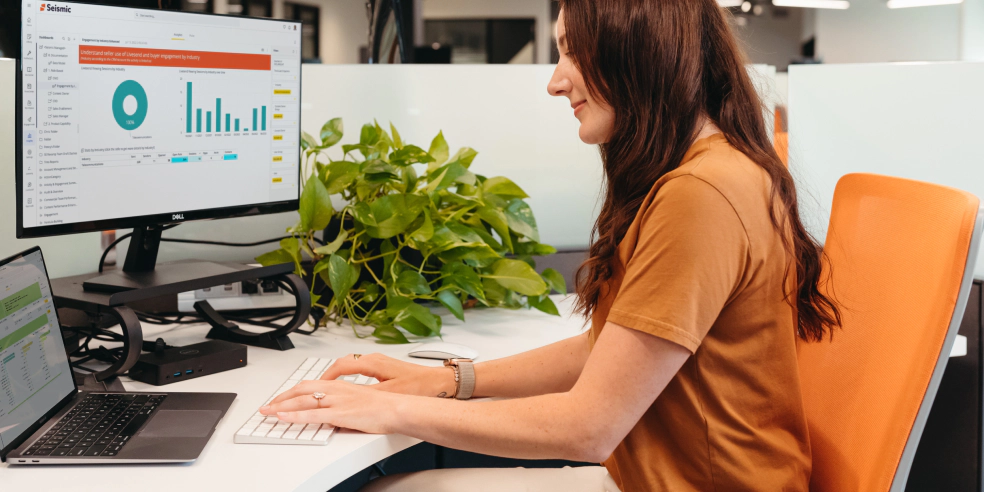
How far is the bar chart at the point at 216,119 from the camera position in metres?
1.23

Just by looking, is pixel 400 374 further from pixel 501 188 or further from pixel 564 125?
pixel 564 125

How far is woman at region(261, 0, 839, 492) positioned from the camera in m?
0.78

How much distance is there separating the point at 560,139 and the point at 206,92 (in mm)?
872

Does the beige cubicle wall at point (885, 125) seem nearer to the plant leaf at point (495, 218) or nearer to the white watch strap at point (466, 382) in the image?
the plant leaf at point (495, 218)

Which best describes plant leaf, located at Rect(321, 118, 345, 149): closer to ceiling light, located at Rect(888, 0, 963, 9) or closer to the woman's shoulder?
the woman's shoulder

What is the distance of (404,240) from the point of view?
1.40 metres

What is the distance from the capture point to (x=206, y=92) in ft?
4.08

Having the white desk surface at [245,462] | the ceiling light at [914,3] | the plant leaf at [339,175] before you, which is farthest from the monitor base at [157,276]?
the ceiling light at [914,3]

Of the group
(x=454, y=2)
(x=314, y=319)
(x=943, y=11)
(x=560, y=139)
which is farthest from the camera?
(x=454, y=2)

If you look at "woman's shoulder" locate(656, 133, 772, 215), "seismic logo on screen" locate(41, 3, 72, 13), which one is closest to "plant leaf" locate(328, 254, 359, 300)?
"seismic logo on screen" locate(41, 3, 72, 13)

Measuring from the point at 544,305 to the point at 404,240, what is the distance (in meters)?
0.30

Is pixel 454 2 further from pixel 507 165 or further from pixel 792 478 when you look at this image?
pixel 792 478

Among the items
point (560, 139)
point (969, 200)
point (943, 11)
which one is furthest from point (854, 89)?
point (943, 11)

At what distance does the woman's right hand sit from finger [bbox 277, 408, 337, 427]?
15 centimetres
